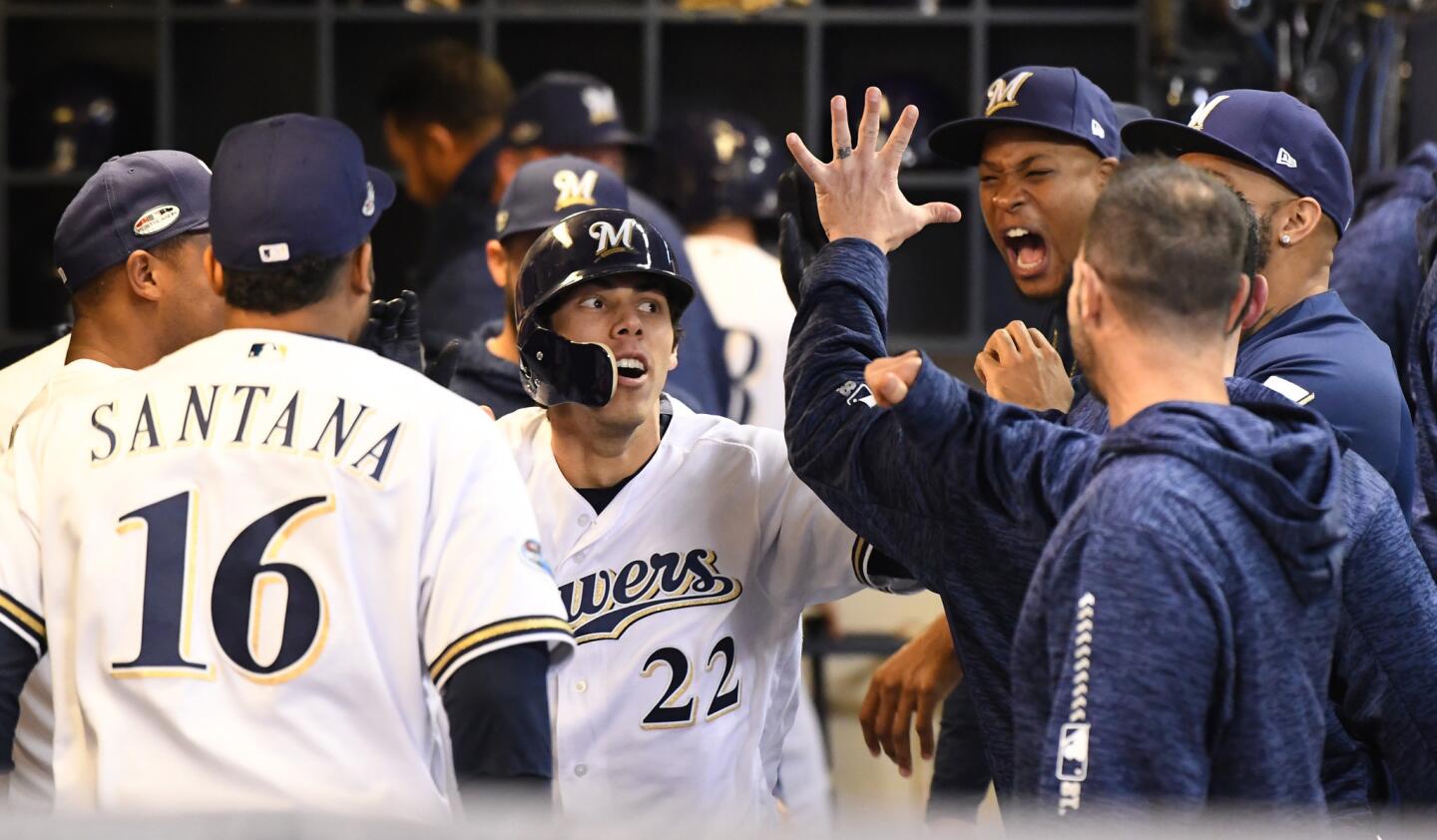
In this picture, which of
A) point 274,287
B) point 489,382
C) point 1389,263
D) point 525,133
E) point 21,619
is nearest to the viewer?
point 21,619

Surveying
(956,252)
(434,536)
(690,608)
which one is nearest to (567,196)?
(690,608)

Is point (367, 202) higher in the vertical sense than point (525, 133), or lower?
lower

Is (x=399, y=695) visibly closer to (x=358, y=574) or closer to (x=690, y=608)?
(x=358, y=574)

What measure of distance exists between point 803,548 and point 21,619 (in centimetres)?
94

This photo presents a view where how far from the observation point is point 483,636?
175 centimetres

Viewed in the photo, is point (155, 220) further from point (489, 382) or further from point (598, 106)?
point (598, 106)

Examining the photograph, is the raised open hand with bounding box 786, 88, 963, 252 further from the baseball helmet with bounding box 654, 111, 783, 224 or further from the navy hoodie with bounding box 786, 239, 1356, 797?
the baseball helmet with bounding box 654, 111, 783, 224

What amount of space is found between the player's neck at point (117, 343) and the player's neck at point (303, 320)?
0.45 m

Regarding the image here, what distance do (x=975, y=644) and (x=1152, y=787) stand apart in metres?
0.45

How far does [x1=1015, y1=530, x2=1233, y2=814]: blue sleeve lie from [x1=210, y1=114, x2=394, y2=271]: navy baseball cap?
0.94 meters

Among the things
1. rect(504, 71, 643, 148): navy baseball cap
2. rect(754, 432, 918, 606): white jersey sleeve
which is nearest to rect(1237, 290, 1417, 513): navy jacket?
rect(754, 432, 918, 606): white jersey sleeve

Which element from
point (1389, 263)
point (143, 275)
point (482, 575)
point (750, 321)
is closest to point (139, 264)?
point (143, 275)

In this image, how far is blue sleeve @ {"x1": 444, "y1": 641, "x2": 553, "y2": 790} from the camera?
5.62ft

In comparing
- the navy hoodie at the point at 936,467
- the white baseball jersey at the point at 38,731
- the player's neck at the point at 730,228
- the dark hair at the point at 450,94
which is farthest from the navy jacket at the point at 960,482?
the dark hair at the point at 450,94
